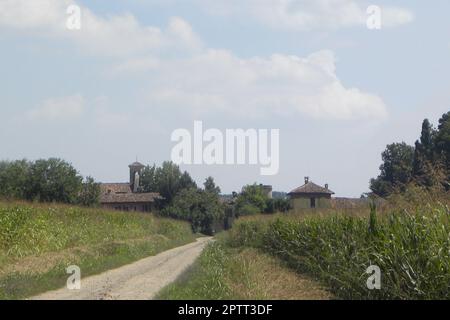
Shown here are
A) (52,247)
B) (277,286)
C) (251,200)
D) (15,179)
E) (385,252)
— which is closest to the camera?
(385,252)

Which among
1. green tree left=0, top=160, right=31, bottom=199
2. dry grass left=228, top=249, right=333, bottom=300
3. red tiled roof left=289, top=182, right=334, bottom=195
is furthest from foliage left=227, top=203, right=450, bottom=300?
red tiled roof left=289, top=182, right=334, bottom=195

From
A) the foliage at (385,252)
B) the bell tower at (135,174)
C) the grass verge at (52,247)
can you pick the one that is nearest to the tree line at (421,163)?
the foliage at (385,252)

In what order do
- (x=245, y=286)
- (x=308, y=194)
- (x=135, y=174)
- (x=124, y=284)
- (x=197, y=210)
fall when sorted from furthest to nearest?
(x=135, y=174), (x=197, y=210), (x=308, y=194), (x=124, y=284), (x=245, y=286)

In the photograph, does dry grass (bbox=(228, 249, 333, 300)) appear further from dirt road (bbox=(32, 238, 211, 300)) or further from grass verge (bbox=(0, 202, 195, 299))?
grass verge (bbox=(0, 202, 195, 299))

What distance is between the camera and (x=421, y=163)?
68.0 feet

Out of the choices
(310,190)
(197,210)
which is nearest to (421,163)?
(310,190)

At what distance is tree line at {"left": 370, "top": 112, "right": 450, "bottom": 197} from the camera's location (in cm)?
1546

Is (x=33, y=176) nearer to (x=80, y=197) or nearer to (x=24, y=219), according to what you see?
(x=80, y=197)

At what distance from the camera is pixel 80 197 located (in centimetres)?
7194

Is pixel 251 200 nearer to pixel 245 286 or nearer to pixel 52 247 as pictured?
pixel 52 247

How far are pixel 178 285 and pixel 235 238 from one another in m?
23.8

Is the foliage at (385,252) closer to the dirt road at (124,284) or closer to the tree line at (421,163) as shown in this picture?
the tree line at (421,163)

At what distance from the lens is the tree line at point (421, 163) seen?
15.5m

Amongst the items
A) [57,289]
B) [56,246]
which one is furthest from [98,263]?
[57,289]
